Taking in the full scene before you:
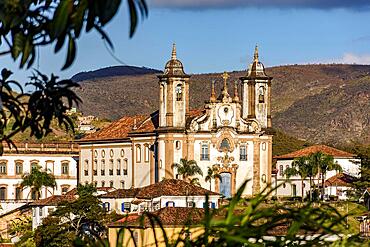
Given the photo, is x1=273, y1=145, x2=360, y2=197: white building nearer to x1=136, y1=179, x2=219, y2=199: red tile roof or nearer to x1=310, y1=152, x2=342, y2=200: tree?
x1=310, y1=152, x2=342, y2=200: tree

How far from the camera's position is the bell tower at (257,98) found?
295ft

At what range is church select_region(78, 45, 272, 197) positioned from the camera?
85.4m

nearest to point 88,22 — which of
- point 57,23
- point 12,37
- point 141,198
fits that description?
point 57,23

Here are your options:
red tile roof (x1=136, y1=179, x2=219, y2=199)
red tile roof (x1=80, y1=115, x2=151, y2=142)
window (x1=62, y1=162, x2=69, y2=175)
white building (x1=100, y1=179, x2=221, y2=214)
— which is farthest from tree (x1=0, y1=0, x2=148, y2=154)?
window (x1=62, y1=162, x2=69, y2=175)

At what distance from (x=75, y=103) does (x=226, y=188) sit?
259 ft

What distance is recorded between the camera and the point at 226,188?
8588 cm

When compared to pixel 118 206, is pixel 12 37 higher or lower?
higher

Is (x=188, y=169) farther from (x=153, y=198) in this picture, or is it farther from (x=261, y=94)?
(x=153, y=198)

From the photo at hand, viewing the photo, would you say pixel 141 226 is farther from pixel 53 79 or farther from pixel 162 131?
pixel 162 131

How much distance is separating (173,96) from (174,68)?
6.54 feet

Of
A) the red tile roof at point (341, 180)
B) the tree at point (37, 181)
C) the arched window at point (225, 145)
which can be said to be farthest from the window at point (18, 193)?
the red tile roof at point (341, 180)

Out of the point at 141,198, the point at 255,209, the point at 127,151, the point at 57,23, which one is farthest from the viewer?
the point at 127,151

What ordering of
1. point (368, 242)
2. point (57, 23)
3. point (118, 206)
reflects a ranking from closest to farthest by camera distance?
point (57, 23) < point (368, 242) < point (118, 206)

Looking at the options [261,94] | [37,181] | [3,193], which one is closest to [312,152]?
[261,94]
